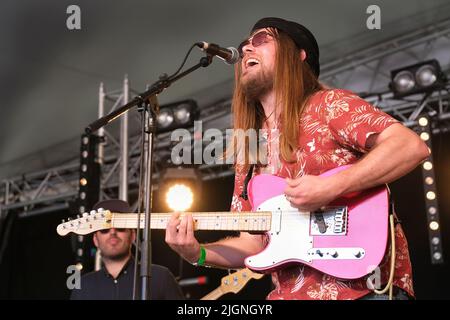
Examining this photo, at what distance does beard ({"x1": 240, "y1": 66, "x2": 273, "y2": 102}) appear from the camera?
8.46 ft

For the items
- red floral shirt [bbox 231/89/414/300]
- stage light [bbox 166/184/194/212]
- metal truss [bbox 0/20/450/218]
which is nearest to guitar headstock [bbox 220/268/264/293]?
stage light [bbox 166/184/194/212]

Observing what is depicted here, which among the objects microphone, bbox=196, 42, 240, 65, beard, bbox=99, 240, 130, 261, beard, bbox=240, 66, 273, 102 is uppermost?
microphone, bbox=196, 42, 240, 65

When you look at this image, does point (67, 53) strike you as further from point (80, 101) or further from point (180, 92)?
point (180, 92)

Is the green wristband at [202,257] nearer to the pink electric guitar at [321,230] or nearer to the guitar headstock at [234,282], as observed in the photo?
the pink electric guitar at [321,230]

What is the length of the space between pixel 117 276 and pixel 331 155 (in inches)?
118

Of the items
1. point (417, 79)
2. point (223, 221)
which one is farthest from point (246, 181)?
point (417, 79)

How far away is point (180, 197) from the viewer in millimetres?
6461

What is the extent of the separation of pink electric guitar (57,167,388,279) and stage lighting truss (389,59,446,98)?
4006mm

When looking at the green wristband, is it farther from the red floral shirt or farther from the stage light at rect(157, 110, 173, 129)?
the stage light at rect(157, 110, 173, 129)

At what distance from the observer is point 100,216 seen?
9.08ft

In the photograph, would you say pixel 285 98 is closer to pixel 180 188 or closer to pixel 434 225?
pixel 434 225

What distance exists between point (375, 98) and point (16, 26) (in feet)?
13.3

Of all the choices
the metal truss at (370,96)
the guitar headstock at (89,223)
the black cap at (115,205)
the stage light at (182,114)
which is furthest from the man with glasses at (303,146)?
the stage light at (182,114)

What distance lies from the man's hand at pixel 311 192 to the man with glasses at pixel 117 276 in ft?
8.66
